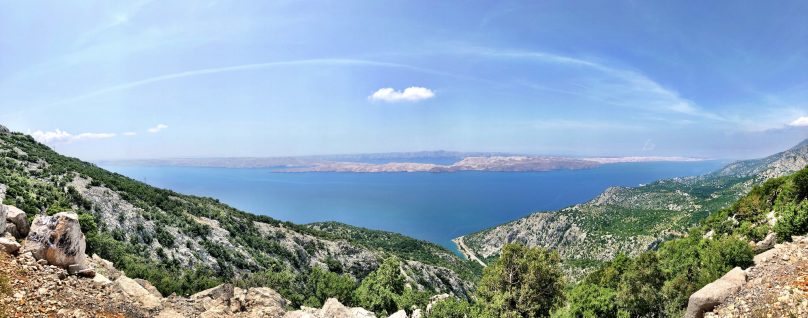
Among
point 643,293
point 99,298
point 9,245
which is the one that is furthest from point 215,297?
point 643,293

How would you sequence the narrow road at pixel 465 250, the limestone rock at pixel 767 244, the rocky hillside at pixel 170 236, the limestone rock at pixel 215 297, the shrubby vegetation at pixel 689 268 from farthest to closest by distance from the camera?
the narrow road at pixel 465 250 → the rocky hillside at pixel 170 236 → the limestone rock at pixel 767 244 → the shrubby vegetation at pixel 689 268 → the limestone rock at pixel 215 297

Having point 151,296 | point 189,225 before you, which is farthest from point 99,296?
point 189,225

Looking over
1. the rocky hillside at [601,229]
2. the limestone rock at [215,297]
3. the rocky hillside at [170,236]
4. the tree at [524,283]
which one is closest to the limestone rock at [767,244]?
the tree at [524,283]

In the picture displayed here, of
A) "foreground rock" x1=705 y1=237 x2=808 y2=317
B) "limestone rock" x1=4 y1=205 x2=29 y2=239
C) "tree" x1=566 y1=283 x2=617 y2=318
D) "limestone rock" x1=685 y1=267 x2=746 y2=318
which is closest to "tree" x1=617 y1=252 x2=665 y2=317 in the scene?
"tree" x1=566 y1=283 x2=617 y2=318

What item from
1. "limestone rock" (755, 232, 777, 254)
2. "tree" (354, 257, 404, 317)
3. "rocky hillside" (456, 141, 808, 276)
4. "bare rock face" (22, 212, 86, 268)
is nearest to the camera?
"bare rock face" (22, 212, 86, 268)

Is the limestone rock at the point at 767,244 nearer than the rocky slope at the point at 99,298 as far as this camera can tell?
No

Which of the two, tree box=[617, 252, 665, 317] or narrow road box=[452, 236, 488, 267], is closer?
tree box=[617, 252, 665, 317]

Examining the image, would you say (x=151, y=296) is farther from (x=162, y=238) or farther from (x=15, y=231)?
(x=162, y=238)

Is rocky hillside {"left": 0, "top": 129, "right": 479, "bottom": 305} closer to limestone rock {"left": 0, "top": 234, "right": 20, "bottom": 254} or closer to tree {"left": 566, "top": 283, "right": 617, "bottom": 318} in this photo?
limestone rock {"left": 0, "top": 234, "right": 20, "bottom": 254}

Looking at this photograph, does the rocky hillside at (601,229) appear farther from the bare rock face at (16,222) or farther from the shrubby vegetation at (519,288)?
the bare rock face at (16,222)
